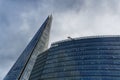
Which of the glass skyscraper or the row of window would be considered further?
the glass skyscraper

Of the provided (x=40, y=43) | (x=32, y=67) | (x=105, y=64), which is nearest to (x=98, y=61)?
(x=105, y=64)

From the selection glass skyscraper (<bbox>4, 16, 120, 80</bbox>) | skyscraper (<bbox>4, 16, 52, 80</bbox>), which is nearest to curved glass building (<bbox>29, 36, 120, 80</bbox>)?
glass skyscraper (<bbox>4, 16, 120, 80</bbox>)

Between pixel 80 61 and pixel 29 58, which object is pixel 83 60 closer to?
pixel 80 61

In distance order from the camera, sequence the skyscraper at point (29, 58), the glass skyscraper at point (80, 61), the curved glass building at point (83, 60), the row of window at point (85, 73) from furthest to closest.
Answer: the skyscraper at point (29, 58), the glass skyscraper at point (80, 61), the curved glass building at point (83, 60), the row of window at point (85, 73)

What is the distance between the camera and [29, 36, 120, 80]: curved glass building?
87938mm

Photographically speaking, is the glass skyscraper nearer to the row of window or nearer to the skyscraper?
the row of window

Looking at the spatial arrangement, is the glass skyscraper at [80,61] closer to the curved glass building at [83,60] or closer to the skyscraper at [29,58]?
the curved glass building at [83,60]

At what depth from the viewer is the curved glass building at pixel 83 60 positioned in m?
87.9

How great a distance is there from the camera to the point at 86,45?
9912 cm

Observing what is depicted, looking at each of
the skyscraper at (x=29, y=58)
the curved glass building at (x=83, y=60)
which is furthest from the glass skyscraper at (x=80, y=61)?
the skyscraper at (x=29, y=58)

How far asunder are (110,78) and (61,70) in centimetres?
2183

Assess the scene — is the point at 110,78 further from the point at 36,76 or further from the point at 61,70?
the point at 36,76

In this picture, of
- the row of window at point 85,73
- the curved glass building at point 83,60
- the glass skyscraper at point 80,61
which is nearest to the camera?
the row of window at point 85,73

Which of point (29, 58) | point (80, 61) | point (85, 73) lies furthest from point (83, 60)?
point (29, 58)
